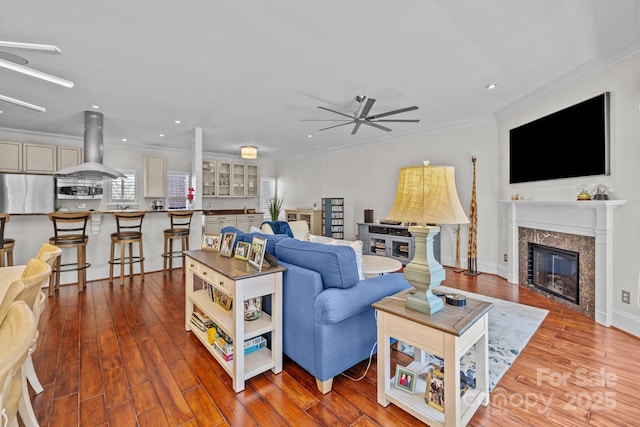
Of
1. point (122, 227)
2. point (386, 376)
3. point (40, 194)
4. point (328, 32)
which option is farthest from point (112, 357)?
point (40, 194)

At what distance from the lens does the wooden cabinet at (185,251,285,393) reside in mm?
1854

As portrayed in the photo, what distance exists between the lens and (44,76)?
2.20 metres

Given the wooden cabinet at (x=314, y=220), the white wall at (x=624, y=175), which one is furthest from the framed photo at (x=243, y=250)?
the wooden cabinet at (x=314, y=220)

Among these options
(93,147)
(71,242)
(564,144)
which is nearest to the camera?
(564,144)

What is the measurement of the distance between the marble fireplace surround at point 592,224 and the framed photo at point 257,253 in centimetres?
323

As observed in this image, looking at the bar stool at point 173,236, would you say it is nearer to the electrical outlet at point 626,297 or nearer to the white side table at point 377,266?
the white side table at point 377,266

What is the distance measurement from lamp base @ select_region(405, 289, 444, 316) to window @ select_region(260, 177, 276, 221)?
24.6 feet

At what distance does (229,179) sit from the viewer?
7684 mm

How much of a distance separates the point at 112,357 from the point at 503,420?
9.05ft

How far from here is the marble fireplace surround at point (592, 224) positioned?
2795 mm

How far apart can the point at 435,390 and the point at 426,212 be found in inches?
39.9

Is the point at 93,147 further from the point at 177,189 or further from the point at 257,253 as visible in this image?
the point at 257,253

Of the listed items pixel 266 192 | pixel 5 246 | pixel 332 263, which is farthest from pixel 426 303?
pixel 266 192

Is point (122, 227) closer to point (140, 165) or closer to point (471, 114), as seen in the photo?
point (140, 165)
